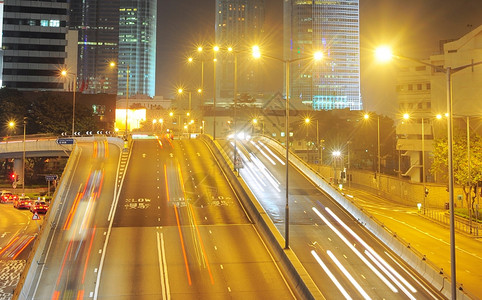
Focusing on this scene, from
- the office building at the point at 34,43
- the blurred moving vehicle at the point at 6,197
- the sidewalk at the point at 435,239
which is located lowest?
the sidewalk at the point at 435,239

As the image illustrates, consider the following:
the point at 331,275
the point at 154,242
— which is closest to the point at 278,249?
the point at 331,275

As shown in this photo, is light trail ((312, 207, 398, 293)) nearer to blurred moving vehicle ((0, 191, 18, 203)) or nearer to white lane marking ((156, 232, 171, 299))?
white lane marking ((156, 232, 171, 299))

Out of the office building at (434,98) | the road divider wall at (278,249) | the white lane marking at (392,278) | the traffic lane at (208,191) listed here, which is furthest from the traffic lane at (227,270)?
the office building at (434,98)

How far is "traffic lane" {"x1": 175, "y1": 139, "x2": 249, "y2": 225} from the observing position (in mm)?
32406

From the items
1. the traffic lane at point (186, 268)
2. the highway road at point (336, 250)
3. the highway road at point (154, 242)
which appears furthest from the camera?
the highway road at point (154, 242)

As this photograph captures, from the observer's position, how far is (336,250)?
25.5 metres

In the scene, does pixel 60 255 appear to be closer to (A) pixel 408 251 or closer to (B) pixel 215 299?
(B) pixel 215 299

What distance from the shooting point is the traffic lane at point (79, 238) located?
20.9 meters

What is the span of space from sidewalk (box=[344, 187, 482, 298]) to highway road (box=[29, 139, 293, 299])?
9.67 meters

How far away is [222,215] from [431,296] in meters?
16.2

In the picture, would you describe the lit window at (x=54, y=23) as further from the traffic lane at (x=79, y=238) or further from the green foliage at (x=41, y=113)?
the traffic lane at (x=79, y=238)

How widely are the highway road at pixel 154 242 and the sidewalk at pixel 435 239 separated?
967 cm

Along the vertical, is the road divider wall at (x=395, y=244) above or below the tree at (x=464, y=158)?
below

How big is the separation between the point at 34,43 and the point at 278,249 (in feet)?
383
